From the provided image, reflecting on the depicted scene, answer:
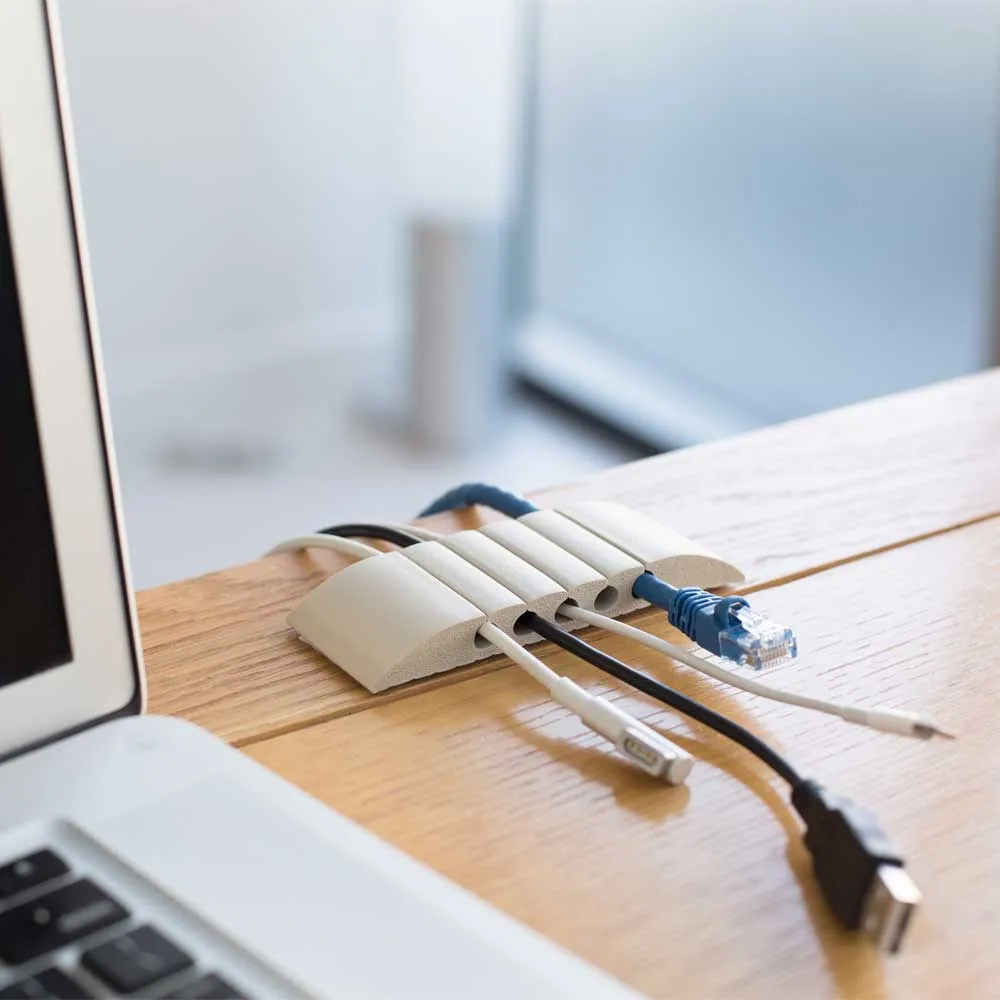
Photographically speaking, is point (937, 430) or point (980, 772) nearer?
point (980, 772)

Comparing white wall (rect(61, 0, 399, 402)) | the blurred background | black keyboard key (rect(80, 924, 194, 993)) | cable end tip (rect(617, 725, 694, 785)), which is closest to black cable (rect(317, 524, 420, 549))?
cable end tip (rect(617, 725, 694, 785))

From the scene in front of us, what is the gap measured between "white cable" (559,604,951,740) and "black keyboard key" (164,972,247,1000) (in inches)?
8.6

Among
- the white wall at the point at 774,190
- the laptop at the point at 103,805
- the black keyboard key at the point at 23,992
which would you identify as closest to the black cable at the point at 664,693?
the laptop at the point at 103,805

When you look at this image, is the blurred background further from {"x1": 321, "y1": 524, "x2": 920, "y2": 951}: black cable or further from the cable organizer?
{"x1": 321, "y1": 524, "x2": 920, "y2": 951}: black cable

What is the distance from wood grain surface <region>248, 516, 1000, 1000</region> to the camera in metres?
0.38

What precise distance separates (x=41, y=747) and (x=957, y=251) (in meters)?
1.60

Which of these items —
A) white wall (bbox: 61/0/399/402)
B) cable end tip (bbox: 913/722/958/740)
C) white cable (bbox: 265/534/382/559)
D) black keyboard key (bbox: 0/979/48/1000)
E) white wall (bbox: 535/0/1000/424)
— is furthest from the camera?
white wall (bbox: 61/0/399/402)

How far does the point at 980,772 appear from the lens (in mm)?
458

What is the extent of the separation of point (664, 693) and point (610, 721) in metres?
0.03

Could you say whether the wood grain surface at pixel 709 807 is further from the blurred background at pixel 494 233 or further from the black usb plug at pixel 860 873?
the blurred background at pixel 494 233

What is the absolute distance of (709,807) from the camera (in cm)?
44

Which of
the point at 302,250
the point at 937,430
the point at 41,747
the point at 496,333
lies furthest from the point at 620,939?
the point at 302,250

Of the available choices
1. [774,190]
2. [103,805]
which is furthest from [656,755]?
[774,190]

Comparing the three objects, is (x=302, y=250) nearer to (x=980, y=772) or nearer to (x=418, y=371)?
(x=418, y=371)
